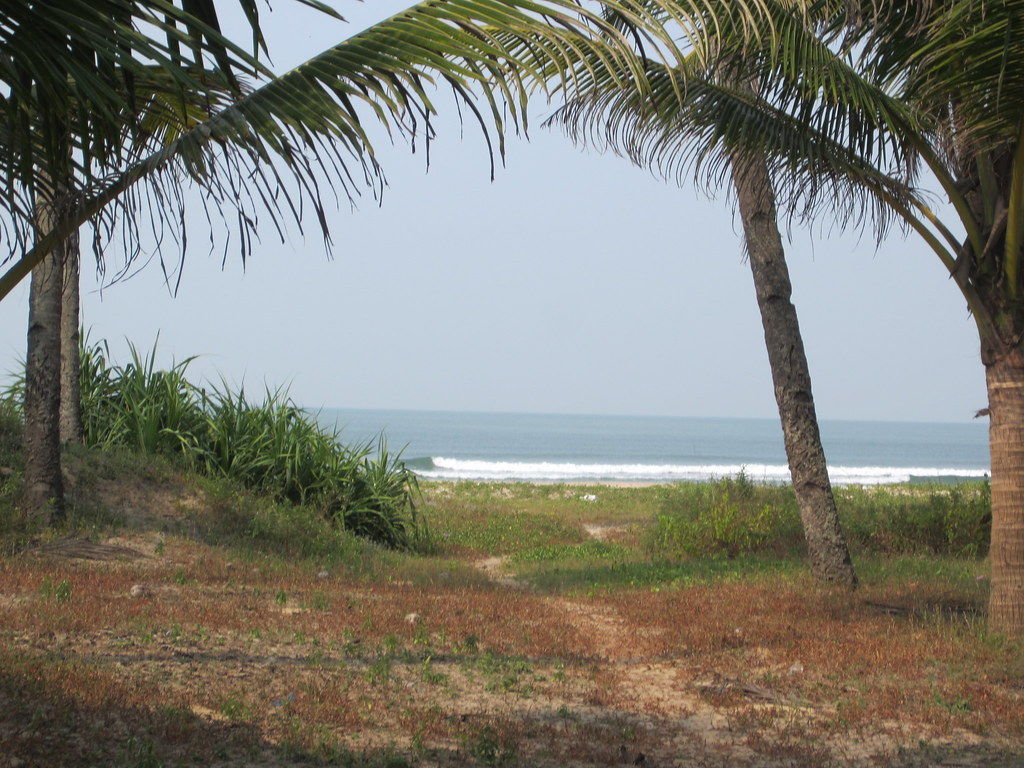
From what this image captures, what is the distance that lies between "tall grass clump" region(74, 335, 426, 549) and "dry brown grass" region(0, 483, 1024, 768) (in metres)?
4.44

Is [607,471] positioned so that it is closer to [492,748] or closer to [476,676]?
[476,676]

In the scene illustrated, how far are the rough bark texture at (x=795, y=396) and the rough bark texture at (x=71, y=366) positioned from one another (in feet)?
27.6

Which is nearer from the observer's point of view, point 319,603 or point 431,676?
point 431,676

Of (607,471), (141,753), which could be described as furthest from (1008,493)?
(607,471)

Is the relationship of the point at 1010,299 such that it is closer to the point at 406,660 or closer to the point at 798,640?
the point at 798,640

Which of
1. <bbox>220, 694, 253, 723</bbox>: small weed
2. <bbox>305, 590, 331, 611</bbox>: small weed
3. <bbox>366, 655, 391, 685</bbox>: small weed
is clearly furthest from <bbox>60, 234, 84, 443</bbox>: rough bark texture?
<bbox>220, 694, 253, 723</bbox>: small weed

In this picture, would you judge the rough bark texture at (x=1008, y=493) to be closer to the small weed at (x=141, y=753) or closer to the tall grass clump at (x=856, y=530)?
the small weed at (x=141, y=753)

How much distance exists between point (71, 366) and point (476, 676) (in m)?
8.47

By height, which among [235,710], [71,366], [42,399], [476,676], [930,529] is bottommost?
[476,676]

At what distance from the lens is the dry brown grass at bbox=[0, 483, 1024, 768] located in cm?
448

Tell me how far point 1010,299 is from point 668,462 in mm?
69288

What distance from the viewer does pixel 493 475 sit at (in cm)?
5797

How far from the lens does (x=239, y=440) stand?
13.9 m

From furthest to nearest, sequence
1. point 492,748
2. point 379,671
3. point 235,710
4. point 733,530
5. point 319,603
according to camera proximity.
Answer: point 733,530 → point 319,603 → point 379,671 → point 235,710 → point 492,748
